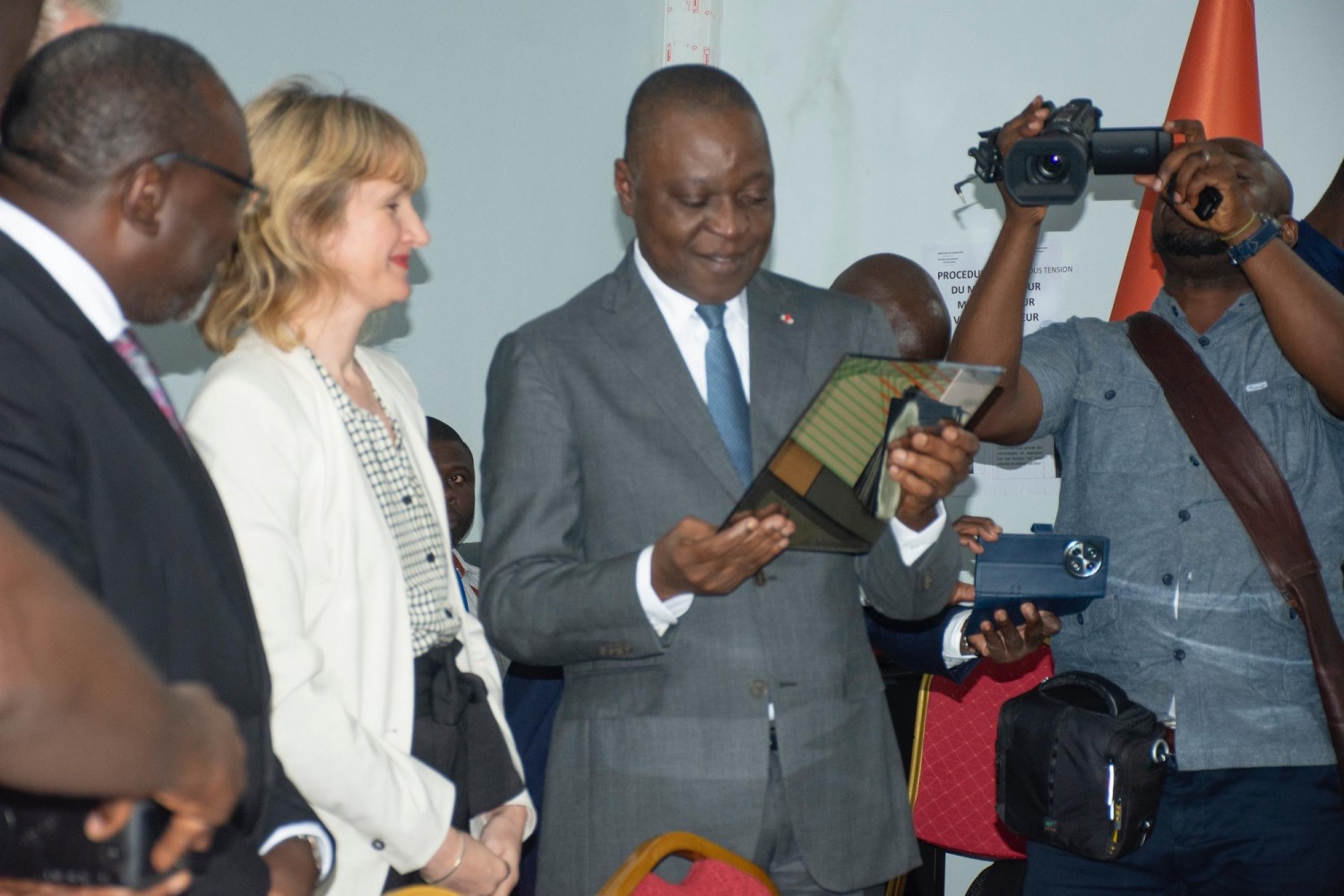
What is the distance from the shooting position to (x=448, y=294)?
3.47m

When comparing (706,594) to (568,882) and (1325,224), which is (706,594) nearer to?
(568,882)

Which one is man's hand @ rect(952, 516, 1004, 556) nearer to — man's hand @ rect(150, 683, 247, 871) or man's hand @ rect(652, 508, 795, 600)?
man's hand @ rect(652, 508, 795, 600)

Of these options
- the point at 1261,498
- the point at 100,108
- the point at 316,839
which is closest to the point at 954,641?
the point at 1261,498

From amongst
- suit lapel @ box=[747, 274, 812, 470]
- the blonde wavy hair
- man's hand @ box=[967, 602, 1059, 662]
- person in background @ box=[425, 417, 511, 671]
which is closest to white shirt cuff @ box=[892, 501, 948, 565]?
suit lapel @ box=[747, 274, 812, 470]

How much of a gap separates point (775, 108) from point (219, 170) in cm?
323

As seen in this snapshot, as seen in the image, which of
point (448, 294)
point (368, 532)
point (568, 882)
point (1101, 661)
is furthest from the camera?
point (448, 294)

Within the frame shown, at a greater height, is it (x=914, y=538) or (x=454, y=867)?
(x=914, y=538)

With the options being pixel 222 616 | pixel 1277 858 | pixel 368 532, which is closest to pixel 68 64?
pixel 222 616

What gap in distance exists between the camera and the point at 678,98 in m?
2.05

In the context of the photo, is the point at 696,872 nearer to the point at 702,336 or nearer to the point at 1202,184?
the point at 702,336

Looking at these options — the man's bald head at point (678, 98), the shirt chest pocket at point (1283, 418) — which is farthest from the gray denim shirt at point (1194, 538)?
the man's bald head at point (678, 98)

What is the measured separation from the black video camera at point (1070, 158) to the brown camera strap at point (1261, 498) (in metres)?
0.31

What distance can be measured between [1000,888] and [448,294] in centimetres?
208

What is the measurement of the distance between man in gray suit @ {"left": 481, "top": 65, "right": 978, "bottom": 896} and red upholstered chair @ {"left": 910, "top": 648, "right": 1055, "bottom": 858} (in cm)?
106
